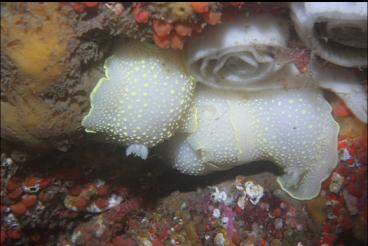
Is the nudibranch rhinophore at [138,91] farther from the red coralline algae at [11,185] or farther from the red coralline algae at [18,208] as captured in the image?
the red coralline algae at [18,208]

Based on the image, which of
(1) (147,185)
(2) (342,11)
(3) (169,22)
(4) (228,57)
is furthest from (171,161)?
(2) (342,11)

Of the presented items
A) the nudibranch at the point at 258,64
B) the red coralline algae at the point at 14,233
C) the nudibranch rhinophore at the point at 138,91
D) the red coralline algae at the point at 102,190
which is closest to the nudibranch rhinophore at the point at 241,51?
the nudibranch at the point at 258,64

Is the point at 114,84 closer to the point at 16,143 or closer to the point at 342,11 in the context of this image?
the point at 16,143

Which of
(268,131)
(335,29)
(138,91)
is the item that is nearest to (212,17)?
(138,91)

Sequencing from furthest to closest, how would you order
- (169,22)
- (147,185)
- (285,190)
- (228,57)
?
(147,185)
(285,190)
(228,57)
(169,22)

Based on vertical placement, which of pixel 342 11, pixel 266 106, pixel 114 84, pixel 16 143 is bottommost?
pixel 266 106

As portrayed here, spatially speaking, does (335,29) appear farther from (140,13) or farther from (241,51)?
(140,13)

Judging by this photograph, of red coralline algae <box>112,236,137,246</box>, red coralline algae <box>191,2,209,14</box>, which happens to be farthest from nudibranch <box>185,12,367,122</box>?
red coralline algae <box>112,236,137,246</box>
